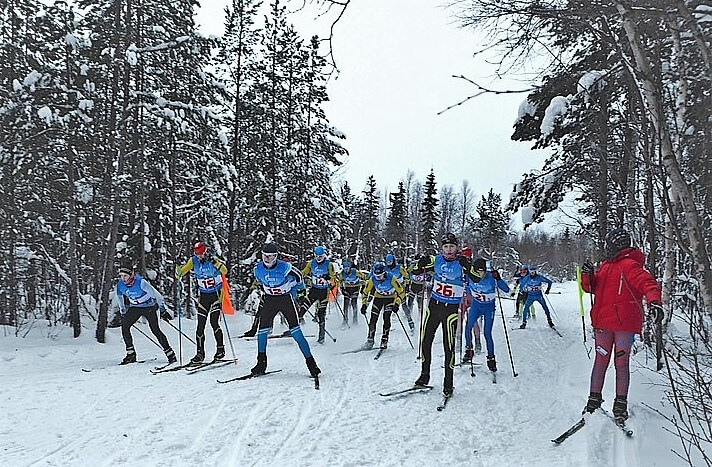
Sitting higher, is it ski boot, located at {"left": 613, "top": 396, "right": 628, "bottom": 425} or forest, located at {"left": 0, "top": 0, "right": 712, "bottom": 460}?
forest, located at {"left": 0, "top": 0, "right": 712, "bottom": 460}

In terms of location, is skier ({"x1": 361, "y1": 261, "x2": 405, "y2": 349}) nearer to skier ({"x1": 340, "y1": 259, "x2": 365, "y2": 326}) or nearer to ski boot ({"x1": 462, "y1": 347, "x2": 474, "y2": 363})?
ski boot ({"x1": 462, "y1": 347, "x2": 474, "y2": 363})

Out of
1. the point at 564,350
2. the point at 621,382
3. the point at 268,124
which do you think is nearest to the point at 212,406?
the point at 621,382

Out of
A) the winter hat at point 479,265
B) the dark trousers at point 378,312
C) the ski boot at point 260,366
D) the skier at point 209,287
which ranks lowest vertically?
the ski boot at point 260,366

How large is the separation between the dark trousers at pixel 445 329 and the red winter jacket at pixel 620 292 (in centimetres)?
201

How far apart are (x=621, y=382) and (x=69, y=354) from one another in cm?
1112

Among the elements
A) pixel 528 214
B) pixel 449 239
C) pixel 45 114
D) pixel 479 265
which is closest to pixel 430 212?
pixel 528 214

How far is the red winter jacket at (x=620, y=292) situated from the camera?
5969mm

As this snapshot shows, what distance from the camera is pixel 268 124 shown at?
23.5 m

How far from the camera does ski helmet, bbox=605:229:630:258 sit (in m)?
6.19

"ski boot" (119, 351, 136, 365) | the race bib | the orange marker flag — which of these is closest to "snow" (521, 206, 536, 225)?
the race bib

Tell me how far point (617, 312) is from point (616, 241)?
75 cm

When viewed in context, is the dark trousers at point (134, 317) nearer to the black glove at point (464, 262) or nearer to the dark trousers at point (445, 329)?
the dark trousers at point (445, 329)

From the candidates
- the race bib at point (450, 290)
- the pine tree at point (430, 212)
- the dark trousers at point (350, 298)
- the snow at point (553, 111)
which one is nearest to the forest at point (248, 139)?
the snow at point (553, 111)

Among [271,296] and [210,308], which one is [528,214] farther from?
[210,308]
